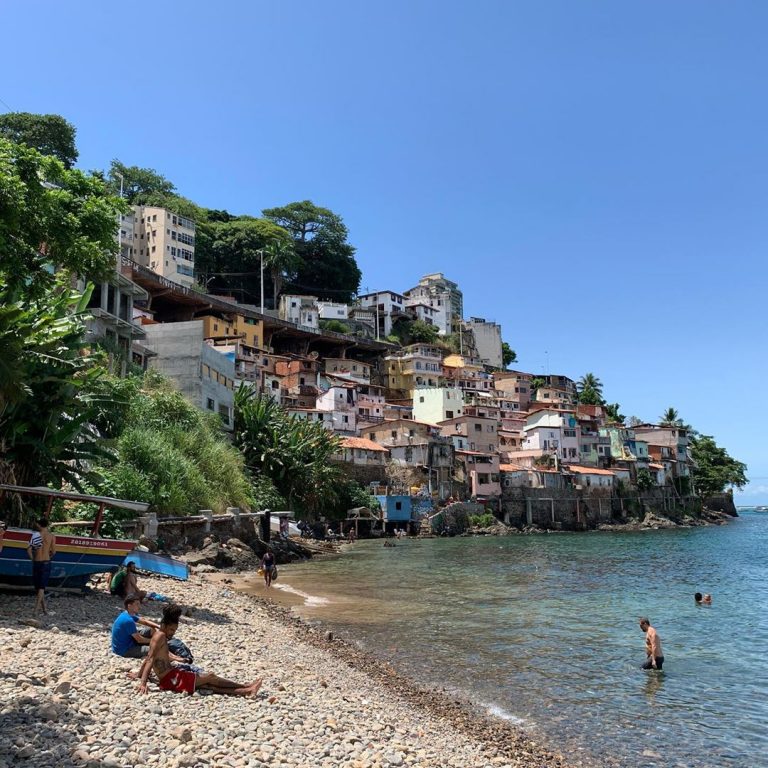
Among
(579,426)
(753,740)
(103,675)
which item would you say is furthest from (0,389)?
(579,426)

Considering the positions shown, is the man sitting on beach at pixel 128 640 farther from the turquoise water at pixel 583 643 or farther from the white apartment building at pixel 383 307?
the white apartment building at pixel 383 307

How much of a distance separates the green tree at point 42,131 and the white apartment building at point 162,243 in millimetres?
11739

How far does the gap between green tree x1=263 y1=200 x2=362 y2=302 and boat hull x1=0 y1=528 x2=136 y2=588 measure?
108 m

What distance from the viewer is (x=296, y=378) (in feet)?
292

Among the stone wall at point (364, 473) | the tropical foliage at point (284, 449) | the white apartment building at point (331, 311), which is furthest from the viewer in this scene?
the white apartment building at point (331, 311)

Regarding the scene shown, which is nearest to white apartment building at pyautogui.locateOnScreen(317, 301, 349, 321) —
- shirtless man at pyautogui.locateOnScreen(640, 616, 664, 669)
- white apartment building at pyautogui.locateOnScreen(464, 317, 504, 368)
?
white apartment building at pyautogui.locateOnScreen(464, 317, 504, 368)

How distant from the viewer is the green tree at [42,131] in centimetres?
8838

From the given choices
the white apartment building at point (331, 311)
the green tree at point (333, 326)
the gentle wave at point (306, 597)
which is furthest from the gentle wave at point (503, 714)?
the white apartment building at point (331, 311)

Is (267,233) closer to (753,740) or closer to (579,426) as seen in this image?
(579,426)

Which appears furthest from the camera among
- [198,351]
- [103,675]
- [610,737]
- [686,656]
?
[198,351]

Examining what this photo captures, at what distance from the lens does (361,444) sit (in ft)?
248

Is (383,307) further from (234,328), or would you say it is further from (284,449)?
(284,449)

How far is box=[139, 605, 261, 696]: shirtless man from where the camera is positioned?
31.0 feet

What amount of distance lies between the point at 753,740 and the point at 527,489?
74.9 meters
